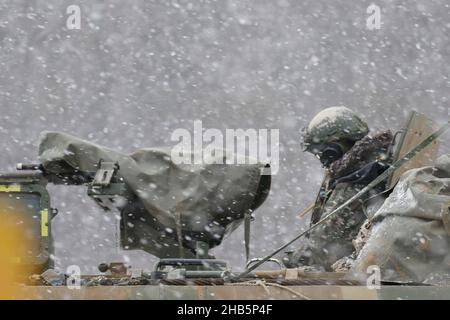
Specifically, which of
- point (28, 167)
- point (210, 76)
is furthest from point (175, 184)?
point (210, 76)

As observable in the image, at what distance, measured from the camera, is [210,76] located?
17250mm

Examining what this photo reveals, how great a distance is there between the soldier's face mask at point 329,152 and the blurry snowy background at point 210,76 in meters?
7.17

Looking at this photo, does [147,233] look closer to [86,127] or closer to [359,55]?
[86,127]

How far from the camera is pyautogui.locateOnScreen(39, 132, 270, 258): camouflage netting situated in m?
6.20

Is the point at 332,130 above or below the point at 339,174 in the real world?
above

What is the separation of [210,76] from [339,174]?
10372 mm

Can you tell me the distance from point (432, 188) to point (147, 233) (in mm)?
2140

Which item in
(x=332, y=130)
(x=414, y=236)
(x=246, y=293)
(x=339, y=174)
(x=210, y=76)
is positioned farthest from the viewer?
(x=210, y=76)

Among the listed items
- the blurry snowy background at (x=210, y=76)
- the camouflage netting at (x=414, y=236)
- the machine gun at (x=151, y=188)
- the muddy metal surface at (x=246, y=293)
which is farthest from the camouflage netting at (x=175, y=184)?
the blurry snowy background at (x=210, y=76)

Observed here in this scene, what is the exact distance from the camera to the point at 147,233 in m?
6.56

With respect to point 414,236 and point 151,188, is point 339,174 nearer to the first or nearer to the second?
point 151,188

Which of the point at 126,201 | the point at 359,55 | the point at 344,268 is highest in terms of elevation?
the point at 359,55

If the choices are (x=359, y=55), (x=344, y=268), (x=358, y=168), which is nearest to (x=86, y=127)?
(x=359, y=55)

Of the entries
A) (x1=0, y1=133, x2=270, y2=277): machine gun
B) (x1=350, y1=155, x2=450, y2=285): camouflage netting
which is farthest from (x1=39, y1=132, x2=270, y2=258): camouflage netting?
(x1=350, y1=155, x2=450, y2=285): camouflage netting
